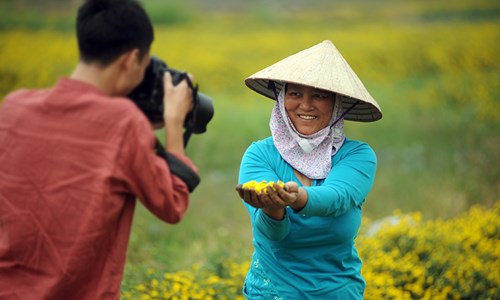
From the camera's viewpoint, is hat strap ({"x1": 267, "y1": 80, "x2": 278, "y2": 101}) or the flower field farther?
the flower field

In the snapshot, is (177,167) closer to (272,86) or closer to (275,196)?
(275,196)

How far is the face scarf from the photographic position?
2639mm

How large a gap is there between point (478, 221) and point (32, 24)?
11.8 metres

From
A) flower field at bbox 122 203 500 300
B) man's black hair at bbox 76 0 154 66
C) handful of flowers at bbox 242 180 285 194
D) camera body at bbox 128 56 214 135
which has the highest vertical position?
man's black hair at bbox 76 0 154 66

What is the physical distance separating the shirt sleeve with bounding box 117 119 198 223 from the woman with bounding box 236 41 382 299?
1.50 feet

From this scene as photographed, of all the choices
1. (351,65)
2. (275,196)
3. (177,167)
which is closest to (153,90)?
(177,167)

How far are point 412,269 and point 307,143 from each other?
2.08 meters

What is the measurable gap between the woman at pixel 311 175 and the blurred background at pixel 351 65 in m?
1.57

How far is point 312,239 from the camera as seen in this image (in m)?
2.57

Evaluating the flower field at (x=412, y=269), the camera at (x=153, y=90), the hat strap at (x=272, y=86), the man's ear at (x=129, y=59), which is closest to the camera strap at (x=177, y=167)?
the camera at (x=153, y=90)

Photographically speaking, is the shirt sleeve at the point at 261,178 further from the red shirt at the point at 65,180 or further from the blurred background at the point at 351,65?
the blurred background at the point at 351,65

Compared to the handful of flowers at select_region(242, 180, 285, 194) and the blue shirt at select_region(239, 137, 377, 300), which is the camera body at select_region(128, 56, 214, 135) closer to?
the handful of flowers at select_region(242, 180, 285, 194)

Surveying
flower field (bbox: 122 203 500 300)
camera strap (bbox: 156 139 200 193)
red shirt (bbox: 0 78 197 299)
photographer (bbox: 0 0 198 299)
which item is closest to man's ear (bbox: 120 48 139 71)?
photographer (bbox: 0 0 198 299)

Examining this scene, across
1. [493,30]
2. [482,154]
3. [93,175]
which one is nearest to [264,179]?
[93,175]
